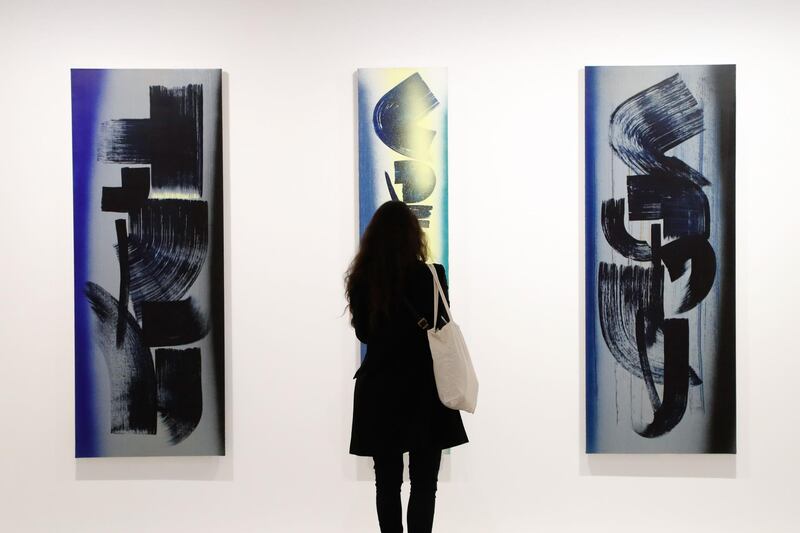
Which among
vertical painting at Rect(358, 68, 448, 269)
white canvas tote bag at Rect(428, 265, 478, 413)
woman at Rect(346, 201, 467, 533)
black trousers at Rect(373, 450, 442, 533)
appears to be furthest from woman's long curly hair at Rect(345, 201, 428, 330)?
vertical painting at Rect(358, 68, 448, 269)

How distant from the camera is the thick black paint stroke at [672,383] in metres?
2.87

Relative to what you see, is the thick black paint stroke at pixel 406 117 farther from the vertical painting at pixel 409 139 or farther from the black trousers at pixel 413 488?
the black trousers at pixel 413 488

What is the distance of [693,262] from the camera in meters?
2.86

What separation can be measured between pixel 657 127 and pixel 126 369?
7.54ft

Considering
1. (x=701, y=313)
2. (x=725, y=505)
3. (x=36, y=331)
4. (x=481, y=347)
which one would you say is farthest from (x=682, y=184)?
(x=36, y=331)

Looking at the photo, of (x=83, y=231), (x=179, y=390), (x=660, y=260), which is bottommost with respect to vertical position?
(x=179, y=390)

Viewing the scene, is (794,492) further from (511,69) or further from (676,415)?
(511,69)

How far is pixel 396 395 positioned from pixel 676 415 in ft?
4.29

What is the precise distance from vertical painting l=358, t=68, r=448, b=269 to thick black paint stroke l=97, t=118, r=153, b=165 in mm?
841

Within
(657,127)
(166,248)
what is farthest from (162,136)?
(657,127)

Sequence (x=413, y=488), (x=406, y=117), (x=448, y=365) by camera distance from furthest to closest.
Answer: (x=406, y=117), (x=413, y=488), (x=448, y=365)

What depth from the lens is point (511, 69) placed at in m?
2.88

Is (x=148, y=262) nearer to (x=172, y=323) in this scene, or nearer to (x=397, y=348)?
(x=172, y=323)

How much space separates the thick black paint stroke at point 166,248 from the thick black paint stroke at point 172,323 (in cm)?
3
